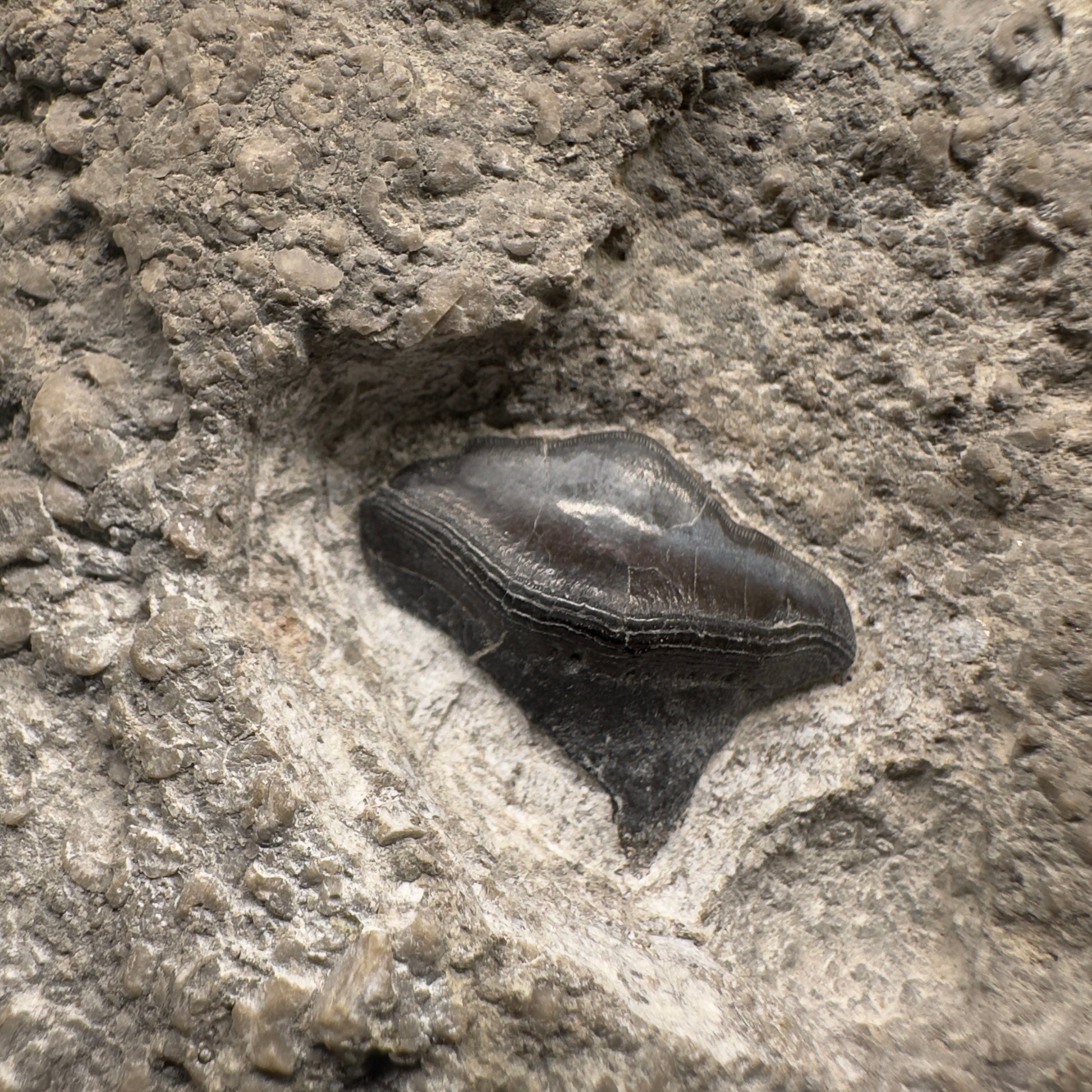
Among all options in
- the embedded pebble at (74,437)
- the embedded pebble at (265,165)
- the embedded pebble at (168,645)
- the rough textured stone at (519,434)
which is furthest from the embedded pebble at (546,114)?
the embedded pebble at (168,645)

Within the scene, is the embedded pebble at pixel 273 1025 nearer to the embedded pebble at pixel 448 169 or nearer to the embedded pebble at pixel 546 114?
the embedded pebble at pixel 448 169

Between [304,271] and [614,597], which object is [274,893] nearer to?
[614,597]

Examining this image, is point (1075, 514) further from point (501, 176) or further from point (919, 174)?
point (501, 176)

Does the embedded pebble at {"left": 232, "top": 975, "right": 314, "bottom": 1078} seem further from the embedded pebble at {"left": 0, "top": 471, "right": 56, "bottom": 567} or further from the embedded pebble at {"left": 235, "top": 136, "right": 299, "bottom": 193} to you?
the embedded pebble at {"left": 235, "top": 136, "right": 299, "bottom": 193}

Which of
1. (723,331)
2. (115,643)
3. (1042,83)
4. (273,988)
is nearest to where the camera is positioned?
(273,988)

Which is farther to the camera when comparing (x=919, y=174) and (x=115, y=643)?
(x=919, y=174)

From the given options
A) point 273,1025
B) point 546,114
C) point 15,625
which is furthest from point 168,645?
point 546,114

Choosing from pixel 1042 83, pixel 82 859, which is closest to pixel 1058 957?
pixel 1042 83

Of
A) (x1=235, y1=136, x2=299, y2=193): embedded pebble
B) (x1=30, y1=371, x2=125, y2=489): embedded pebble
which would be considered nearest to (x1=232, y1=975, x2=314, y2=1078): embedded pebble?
(x1=30, y1=371, x2=125, y2=489): embedded pebble
